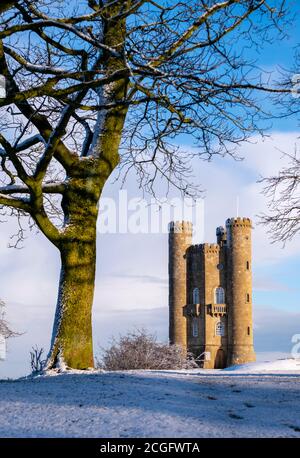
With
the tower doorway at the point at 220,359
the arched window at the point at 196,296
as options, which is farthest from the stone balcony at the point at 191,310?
the tower doorway at the point at 220,359

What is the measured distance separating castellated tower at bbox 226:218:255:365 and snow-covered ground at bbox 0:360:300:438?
46.1 meters

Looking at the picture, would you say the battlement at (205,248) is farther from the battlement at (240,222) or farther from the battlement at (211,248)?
the battlement at (240,222)

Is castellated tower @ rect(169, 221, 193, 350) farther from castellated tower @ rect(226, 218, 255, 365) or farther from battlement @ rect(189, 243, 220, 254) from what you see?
castellated tower @ rect(226, 218, 255, 365)

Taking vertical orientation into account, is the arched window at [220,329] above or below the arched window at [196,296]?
below

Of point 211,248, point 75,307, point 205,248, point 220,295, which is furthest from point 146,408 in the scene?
point 220,295

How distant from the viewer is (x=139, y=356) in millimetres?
16766

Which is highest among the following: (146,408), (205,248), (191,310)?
(205,248)

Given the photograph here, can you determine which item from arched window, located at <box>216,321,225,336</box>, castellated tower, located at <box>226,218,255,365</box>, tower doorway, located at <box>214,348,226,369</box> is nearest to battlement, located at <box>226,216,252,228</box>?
castellated tower, located at <box>226,218,255,365</box>

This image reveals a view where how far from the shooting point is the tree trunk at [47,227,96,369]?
30.7ft

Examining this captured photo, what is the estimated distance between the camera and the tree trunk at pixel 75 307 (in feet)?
30.7

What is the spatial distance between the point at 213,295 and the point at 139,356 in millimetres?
37344

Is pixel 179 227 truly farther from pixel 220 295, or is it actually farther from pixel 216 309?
pixel 216 309
